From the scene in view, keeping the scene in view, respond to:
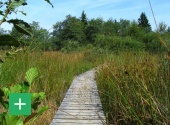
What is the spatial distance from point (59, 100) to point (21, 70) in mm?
1114

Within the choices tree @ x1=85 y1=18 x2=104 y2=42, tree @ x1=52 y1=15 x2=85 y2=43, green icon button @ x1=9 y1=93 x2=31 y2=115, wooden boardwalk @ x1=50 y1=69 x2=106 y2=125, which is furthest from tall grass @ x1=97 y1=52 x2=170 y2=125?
tree @ x1=85 y1=18 x2=104 y2=42

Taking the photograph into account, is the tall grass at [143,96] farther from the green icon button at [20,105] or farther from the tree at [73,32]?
the tree at [73,32]

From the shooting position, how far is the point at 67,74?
7938 millimetres

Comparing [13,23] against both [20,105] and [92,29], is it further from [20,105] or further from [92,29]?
[92,29]

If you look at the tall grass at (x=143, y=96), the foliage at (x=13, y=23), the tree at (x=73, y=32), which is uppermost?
the tree at (x=73, y=32)

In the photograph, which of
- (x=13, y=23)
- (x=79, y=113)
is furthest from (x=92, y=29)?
(x=13, y=23)

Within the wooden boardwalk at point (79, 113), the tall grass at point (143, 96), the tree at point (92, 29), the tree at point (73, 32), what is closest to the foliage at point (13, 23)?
the tall grass at point (143, 96)

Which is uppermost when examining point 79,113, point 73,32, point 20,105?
point 73,32

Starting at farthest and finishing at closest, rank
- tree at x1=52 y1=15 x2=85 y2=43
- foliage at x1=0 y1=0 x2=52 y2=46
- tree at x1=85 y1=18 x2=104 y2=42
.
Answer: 1. tree at x1=85 y1=18 x2=104 y2=42
2. tree at x1=52 y1=15 x2=85 y2=43
3. foliage at x1=0 y1=0 x2=52 y2=46

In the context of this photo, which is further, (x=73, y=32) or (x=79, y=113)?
(x=73, y=32)

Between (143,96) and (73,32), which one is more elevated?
(73,32)

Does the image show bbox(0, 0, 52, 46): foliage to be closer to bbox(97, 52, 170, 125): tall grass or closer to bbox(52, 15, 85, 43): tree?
bbox(97, 52, 170, 125): tall grass

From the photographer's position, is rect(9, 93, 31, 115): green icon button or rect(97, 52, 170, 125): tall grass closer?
rect(9, 93, 31, 115): green icon button

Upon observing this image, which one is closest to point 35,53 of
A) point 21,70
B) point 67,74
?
point 67,74
